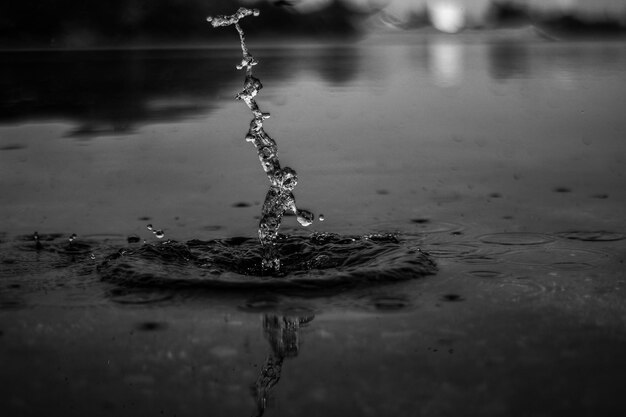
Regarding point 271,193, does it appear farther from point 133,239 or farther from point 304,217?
point 133,239

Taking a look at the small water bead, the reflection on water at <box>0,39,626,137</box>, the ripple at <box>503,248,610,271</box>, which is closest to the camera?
the ripple at <box>503,248,610,271</box>

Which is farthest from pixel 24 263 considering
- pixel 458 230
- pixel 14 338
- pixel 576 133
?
pixel 576 133

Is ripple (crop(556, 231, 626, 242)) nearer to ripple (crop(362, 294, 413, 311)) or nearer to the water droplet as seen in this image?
ripple (crop(362, 294, 413, 311))

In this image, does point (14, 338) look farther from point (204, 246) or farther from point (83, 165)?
point (83, 165)

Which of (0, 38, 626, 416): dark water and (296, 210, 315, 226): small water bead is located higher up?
(296, 210, 315, 226): small water bead

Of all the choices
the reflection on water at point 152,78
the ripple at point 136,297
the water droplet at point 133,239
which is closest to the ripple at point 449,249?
the ripple at point 136,297

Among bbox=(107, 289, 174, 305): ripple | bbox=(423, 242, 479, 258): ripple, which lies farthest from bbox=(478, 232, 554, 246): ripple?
bbox=(107, 289, 174, 305): ripple
